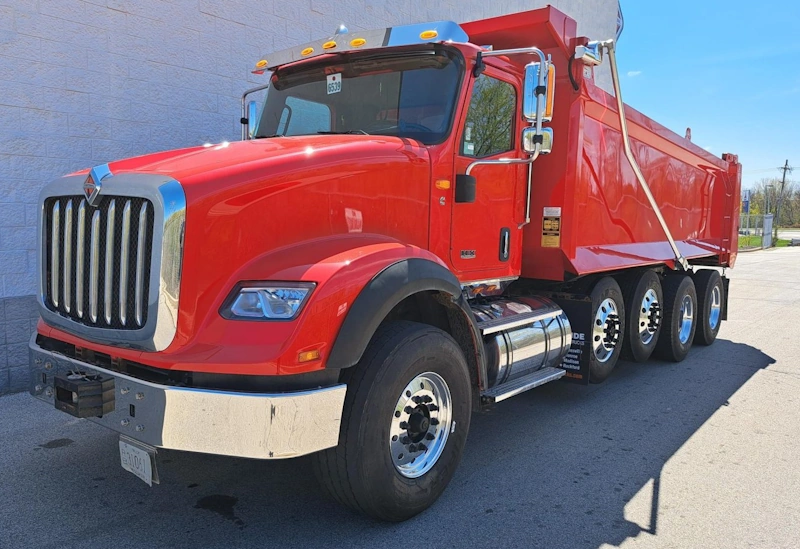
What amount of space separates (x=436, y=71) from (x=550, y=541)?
112 inches

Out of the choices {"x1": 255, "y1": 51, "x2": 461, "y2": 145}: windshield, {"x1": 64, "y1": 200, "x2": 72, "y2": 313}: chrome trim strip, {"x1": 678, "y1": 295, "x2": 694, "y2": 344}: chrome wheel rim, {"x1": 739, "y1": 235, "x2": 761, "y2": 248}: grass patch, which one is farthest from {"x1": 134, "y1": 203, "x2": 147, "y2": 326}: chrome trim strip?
{"x1": 739, "y1": 235, "x2": 761, "y2": 248}: grass patch

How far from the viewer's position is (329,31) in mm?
8078

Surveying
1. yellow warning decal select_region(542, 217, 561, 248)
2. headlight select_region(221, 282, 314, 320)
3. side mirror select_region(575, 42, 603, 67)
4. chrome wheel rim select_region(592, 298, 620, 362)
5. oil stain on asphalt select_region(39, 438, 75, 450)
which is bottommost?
oil stain on asphalt select_region(39, 438, 75, 450)

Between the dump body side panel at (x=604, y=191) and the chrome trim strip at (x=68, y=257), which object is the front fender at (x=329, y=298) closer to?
the chrome trim strip at (x=68, y=257)

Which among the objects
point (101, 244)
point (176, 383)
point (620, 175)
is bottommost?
point (176, 383)

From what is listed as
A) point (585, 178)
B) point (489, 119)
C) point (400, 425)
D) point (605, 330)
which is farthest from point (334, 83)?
point (605, 330)

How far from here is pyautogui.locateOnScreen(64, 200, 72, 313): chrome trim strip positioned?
3219mm

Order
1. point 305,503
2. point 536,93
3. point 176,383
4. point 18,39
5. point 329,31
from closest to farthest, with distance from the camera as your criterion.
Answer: point 176,383 < point 305,503 < point 536,93 < point 18,39 < point 329,31

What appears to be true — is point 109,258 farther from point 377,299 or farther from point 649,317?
Result: point 649,317

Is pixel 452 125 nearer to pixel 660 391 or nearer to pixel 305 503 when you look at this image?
pixel 305 503

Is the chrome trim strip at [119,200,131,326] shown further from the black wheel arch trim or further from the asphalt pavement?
the asphalt pavement

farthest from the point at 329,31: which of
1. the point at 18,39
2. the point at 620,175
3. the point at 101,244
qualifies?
the point at 101,244

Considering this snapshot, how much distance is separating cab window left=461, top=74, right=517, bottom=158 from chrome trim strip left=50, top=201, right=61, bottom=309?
7.87 ft

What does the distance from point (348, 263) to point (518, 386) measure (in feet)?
6.34
